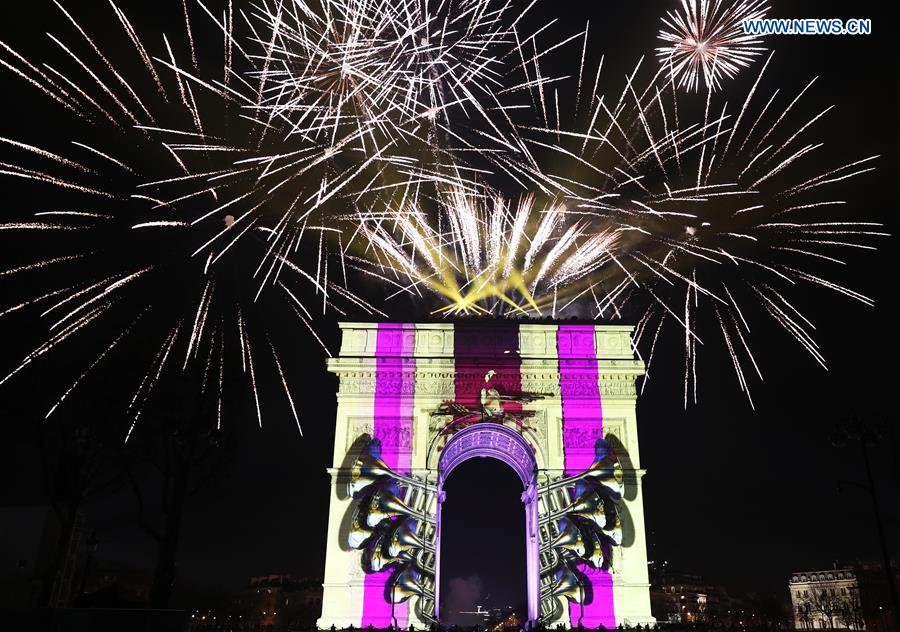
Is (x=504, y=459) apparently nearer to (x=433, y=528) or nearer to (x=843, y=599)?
(x=433, y=528)

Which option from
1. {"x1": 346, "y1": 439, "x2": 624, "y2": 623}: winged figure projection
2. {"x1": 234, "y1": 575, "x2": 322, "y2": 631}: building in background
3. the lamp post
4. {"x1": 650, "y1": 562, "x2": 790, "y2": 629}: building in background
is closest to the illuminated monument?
{"x1": 346, "y1": 439, "x2": 624, "y2": 623}: winged figure projection

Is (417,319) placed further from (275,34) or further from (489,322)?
(275,34)

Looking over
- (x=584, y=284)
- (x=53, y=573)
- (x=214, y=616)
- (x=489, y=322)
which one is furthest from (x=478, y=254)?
(x=214, y=616)

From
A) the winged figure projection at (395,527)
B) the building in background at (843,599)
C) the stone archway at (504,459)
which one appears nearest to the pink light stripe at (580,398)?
the stone archway at (504,459)

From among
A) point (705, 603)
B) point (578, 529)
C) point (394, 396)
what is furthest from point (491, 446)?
point (705, 603)

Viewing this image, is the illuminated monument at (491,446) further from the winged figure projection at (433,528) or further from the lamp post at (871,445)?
the lamp post at (871,445)

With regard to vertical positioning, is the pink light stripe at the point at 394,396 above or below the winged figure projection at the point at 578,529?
above

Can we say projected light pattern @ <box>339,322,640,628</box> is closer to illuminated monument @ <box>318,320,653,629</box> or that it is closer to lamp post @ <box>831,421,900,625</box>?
illuminated monument @ <box>318,320,653,629</box>

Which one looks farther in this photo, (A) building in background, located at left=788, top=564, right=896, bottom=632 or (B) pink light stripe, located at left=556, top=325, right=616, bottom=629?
(A) building in background, located at left=788, top=564, right=896, bottom=632
